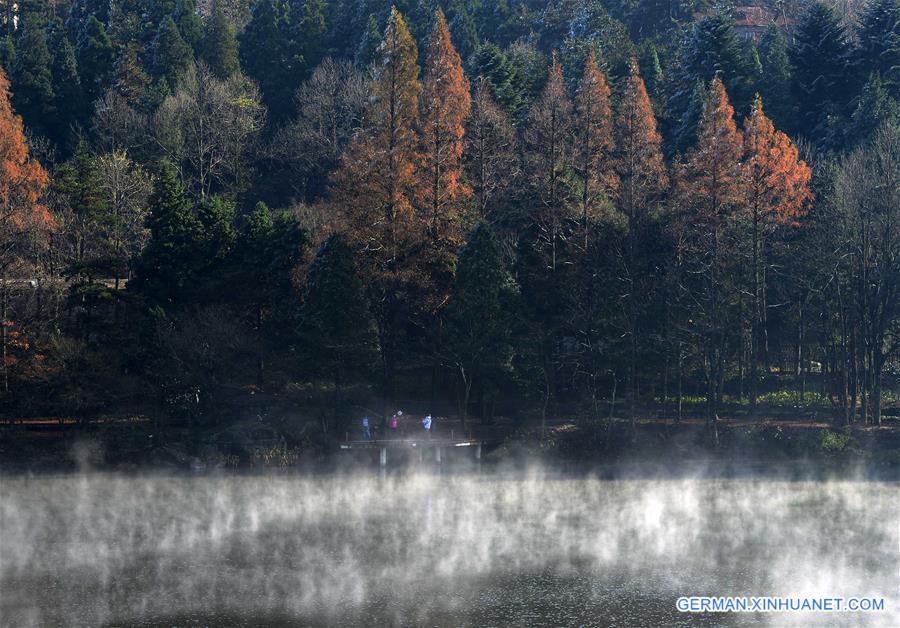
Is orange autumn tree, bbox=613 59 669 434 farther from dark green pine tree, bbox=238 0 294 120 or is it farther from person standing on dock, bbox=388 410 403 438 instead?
dark green pine tree, bbox=238 0 294 120

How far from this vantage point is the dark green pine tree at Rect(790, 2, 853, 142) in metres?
77.1

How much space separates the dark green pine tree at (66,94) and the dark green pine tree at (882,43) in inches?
2103

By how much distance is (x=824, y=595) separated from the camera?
34781 millimetres

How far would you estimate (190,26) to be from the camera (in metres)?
92.6

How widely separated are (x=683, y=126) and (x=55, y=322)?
38619mm

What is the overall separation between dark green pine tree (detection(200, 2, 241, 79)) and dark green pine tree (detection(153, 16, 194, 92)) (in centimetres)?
188

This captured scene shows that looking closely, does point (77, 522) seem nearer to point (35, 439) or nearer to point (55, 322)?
point (35, 439)

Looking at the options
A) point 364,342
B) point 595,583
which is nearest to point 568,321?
point 364,342

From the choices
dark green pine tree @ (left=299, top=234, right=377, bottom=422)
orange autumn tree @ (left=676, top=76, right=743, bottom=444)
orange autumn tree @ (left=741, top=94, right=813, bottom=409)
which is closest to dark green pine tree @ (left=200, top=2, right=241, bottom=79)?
dark green pine tree @ (left=299, top=234, right=377, bottom=422)

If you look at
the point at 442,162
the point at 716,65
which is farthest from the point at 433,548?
the point at 716,65

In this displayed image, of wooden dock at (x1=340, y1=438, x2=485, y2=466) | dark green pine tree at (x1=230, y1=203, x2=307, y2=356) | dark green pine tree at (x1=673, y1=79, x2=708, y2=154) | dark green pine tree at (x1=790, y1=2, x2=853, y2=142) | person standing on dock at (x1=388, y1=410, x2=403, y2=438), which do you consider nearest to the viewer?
wooden dock at (x1=340, y1=438, x2=485, y2=466)

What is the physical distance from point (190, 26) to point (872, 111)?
51.3 metres

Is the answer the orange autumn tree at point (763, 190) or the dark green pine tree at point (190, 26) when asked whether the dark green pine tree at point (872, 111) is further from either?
the dark green pine tree at point (190, 26)

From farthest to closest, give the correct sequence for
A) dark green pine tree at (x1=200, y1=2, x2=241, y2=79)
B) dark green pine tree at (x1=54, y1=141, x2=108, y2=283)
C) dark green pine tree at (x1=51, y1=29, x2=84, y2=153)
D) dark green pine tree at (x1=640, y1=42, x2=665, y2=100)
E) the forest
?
dark green pine tree at (x1=200, y1=2, x2=241, y2=79) → dark green pine tree at (x1=51, y1=29, x2=84, y2=153) → dark green pine tree at (x1=640, y1=42, x2=665, y2=100) → dark green pine tree at (x1=54, y1=141, x2=108, y2=283) → the forest
